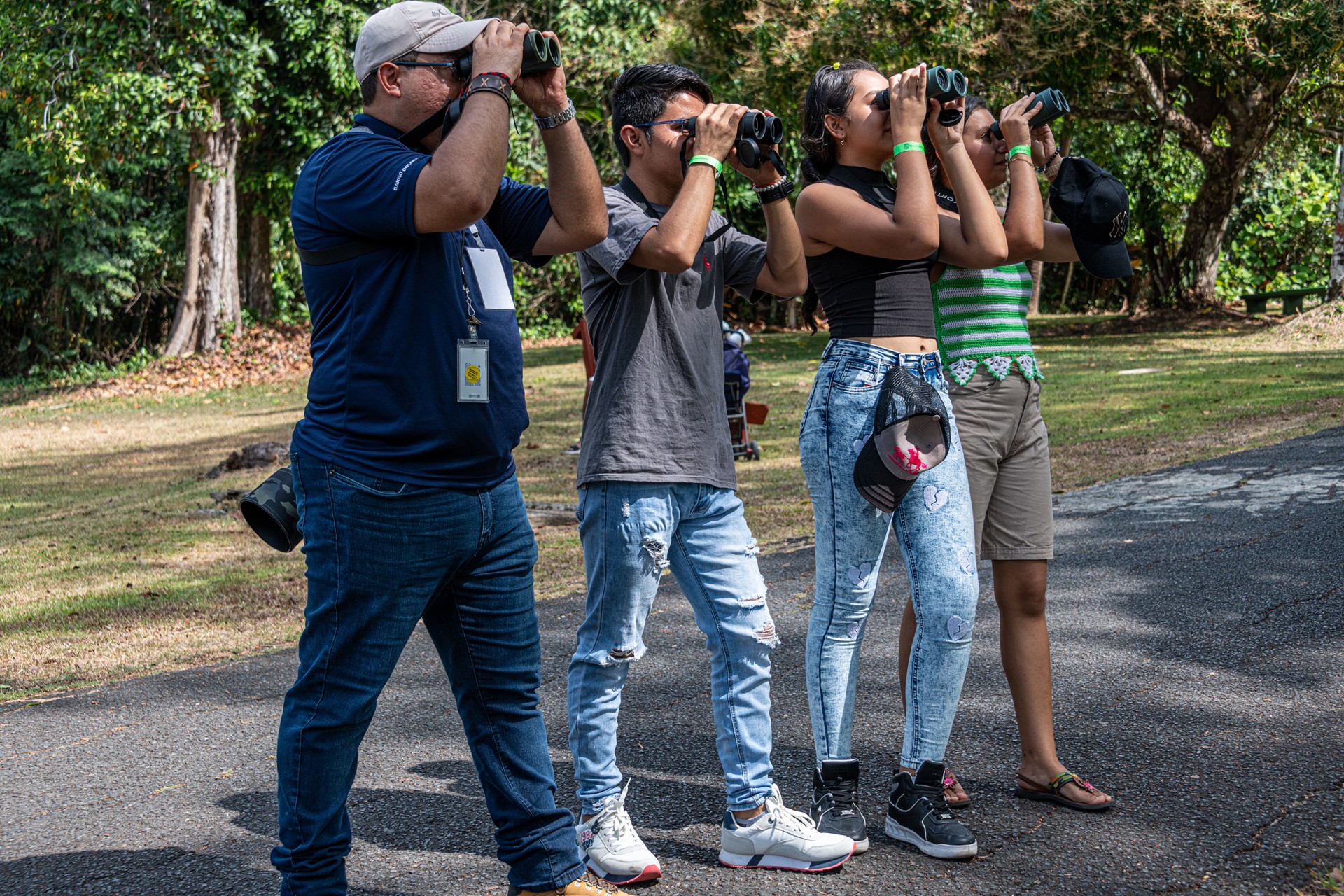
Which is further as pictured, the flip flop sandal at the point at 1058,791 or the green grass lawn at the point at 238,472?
the green grass lawn at the point at 238,472

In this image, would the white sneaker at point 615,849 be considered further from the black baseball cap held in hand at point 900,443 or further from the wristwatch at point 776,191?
the wristwatch at point 776,191

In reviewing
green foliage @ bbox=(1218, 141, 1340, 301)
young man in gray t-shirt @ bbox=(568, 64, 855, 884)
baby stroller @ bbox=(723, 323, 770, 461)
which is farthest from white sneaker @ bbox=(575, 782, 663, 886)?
green foliage @ bbox=(1218, 141, 1340, 301)

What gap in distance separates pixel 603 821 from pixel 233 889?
958mm

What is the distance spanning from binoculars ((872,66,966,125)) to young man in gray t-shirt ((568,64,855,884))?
1.20ft

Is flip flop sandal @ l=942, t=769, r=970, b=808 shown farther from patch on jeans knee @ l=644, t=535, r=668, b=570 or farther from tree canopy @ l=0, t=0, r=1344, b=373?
tree canopy @ l=0, t=0, r=1344, b=373

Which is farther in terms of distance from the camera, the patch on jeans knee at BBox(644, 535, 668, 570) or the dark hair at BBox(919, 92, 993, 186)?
the dark hair at BBox(919, 92, 993, 186)

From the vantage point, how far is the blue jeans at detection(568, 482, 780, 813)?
3070 millimetres

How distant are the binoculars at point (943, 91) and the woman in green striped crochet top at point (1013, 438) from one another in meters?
0.28

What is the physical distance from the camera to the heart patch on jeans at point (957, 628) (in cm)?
315

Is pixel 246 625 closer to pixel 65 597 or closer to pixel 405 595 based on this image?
pixel 65 597

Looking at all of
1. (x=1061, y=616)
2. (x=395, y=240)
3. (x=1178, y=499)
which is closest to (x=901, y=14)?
(x=1178, y=499)

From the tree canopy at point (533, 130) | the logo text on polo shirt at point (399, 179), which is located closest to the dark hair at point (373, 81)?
the logo text on polo shirt at point (399, 179)

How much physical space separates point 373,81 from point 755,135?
1018 millimetres

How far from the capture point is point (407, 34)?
251 centimetres
